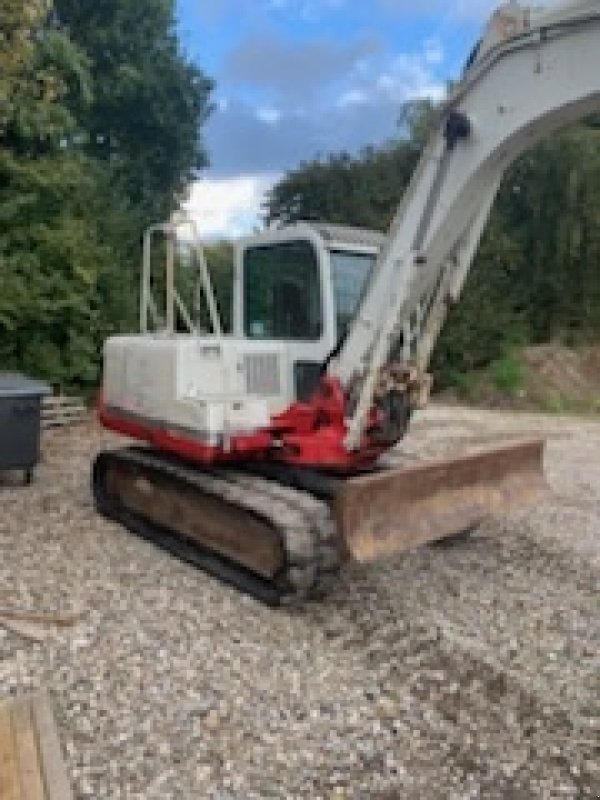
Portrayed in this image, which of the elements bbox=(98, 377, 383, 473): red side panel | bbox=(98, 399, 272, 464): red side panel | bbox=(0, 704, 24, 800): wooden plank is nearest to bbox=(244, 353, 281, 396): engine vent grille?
bbox=(98, 377, 383, 473): red side panel

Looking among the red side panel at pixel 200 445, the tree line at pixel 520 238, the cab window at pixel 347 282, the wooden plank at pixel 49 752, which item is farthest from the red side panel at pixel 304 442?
the tree line at pixel 520 238

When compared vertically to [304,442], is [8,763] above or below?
below

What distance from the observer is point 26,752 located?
329 cm

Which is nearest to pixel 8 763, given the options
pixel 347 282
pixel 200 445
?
pixel 200 445

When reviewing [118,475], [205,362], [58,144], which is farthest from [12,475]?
[58,144]

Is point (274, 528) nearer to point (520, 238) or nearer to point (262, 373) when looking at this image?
point (262, 373)

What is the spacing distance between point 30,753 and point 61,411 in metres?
7.65

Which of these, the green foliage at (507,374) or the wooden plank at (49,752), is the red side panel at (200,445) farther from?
the green foliage at (507,374)

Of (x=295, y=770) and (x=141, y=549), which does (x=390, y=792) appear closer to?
(x=295, y=770)

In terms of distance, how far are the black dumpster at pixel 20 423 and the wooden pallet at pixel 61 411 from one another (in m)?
2.98

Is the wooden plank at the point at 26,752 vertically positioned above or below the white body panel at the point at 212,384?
below

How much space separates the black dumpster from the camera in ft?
24.0

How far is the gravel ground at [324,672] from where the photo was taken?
3465 mm

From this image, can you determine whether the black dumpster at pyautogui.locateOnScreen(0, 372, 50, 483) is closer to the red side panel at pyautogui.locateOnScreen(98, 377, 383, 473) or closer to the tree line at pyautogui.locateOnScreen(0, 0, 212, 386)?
the red side panel at pyautogui.locateOnScreen(98, 377, 383, 473)
